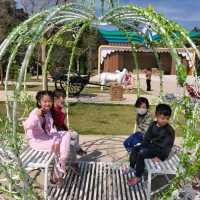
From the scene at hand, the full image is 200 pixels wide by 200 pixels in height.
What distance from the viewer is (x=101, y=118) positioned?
12.1 m

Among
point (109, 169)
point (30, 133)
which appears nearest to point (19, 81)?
point (30, 133)

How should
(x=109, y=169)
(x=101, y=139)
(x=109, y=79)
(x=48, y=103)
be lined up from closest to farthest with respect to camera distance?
(x=48, y=103) < (x=109, y=169) < (x=101, y=139) < (x=109, y=79)

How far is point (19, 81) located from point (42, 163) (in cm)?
157

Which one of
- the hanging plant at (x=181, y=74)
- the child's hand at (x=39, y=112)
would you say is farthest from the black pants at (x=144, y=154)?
the hanging plant at (x=181, y=74)

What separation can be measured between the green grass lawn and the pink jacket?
3669 mm

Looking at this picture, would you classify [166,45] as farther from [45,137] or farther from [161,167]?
[45,137]

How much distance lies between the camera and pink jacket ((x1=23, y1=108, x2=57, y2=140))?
570 centimetres

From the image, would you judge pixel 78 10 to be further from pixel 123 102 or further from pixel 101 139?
pixel 123 102

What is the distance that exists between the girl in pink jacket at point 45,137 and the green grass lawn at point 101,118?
3878 millimetres

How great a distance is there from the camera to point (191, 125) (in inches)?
161

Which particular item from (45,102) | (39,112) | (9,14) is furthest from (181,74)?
(9,14)

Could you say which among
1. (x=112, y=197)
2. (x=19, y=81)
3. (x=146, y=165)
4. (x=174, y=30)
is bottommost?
(x=112, y=197)

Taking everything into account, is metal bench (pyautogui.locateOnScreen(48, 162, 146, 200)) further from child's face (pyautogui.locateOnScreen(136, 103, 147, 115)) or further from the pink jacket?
child's face (pyautogui.locateOnScreen(136, 103, 147, 115))

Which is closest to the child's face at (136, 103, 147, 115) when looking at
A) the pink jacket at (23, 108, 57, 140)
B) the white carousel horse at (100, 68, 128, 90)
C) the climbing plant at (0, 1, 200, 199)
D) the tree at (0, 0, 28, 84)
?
the pink jacket at (23, 108, 57, 140)
